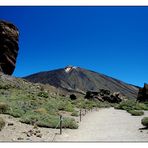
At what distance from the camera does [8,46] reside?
61.3m

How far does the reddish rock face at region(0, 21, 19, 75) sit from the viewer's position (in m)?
59.6

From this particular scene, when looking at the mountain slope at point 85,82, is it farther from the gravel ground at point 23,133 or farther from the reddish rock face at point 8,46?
the gravel ground at point 23,133

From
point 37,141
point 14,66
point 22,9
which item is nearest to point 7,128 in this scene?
point 37,141

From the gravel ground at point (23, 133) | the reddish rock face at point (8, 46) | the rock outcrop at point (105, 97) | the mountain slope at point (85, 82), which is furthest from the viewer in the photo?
the mountain slope at point (85, 82)

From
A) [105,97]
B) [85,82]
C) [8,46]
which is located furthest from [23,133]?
[85,82]

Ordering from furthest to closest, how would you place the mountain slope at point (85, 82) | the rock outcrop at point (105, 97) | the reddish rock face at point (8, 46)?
the mountain slope at point (85, 82)
the rock outcrop at point (105, 97)
the reddish rock face at point (8, 46)

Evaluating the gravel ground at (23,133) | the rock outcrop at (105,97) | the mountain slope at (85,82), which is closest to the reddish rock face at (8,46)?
the rock outcrop at (105,97)

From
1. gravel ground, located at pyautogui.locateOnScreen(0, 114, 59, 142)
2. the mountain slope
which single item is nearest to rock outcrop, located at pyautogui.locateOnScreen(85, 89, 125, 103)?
gravel ground, located at pyautogui.locateOnScreen(0, 114, 59, 142)

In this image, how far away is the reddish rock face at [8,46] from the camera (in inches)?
2346

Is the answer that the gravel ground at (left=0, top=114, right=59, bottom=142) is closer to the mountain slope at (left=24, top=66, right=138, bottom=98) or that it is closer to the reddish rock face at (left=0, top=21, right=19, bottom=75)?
the reddish rock face at (left=0, top=21, right=19, bottom=75)

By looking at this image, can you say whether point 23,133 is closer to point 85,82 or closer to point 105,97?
point 105,97

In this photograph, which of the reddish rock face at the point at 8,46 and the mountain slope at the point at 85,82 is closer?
the reddish rock face at the point at 8,46

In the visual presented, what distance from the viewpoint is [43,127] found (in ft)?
67.1
